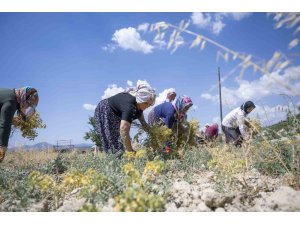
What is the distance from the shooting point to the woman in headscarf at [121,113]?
4391 millimetres

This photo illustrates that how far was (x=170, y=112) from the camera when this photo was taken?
533 centimetres

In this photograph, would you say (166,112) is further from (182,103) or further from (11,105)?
(11,105)

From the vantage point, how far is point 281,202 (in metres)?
2.26

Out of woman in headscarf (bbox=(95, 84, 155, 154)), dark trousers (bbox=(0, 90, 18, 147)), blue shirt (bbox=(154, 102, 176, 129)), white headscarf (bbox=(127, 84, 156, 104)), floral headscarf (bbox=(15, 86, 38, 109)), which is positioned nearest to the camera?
dark trousers (bbox=(0, 90, 18, 147))

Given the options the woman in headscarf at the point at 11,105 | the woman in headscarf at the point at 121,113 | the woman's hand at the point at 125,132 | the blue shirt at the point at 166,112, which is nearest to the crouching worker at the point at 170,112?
the blue shirt at the point at 166,112

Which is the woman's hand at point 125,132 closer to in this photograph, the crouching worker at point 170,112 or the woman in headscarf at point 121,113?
the woman in headscarf at point 121,113

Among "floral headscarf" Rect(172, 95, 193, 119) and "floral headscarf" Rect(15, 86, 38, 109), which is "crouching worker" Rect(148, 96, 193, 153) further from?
"floral headscarf" Rect(15, 86, 38, 109)

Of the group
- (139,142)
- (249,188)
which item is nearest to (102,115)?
(139,142)

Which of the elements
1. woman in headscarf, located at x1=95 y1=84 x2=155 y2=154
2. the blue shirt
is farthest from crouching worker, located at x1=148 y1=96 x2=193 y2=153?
woman in headscarf, located at x1=95 y1=84 x2=155 y2=154

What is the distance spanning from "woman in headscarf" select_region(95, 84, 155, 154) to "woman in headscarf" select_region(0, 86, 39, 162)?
0.98 meters

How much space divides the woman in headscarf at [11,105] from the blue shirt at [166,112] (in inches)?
78.6

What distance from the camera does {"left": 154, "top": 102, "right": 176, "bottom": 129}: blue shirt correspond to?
531 centimetres
